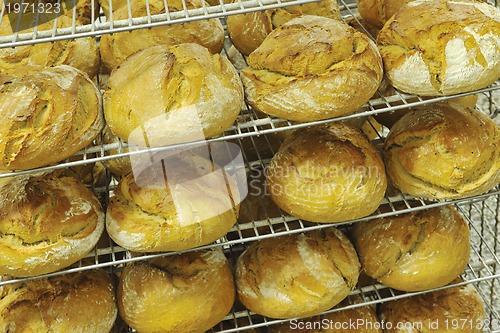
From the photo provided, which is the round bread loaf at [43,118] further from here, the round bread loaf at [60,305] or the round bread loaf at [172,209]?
the round bread loaf at [60,305]

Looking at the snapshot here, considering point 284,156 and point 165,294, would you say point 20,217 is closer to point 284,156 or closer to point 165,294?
point 165,294

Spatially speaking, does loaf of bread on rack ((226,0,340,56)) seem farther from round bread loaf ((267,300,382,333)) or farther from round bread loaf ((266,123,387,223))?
round bread loaf ((267,300,382,333))

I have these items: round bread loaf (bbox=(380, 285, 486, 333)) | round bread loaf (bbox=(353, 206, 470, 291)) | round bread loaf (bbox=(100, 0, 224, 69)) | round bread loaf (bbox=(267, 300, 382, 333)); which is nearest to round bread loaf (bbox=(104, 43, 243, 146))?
round bread loaf (bbox=(100, 0, 224, 69))

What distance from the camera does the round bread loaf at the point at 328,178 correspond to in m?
1.60

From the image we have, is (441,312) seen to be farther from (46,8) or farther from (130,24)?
(46,8)

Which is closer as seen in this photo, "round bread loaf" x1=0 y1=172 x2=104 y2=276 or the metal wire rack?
the metal wire rack

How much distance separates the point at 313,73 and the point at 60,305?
3.30 ft

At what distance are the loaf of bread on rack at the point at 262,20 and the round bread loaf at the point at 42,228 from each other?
712 millimetres

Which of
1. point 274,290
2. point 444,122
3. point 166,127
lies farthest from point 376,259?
point 166,127

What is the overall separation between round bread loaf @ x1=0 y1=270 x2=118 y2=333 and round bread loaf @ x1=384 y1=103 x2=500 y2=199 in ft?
3.26

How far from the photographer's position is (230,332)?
6.14ft

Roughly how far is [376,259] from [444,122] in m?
0.49

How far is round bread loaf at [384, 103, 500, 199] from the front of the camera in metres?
1.64

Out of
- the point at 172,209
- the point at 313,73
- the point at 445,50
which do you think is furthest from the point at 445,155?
the point at 172,209
